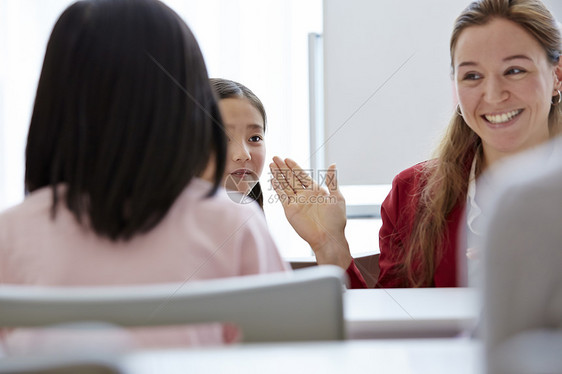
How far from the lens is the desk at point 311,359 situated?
0.47 m

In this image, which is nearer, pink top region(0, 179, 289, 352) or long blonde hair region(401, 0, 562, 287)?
pink top region(0, 179, 289, 352)

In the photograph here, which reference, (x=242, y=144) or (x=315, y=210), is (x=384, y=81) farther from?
(x=315, y=210)

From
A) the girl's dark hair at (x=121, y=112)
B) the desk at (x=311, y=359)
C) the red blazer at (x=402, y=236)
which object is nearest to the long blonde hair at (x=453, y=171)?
the red blazer at (x=402, y=236)

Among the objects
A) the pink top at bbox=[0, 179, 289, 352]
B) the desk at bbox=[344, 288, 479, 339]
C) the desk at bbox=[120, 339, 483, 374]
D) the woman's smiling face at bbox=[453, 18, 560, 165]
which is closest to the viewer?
the desk at bbox=[120, 339, 483, 374]

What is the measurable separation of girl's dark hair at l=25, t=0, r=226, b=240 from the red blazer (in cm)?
86

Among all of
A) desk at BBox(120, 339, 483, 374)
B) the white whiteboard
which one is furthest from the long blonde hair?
the white whiteboard

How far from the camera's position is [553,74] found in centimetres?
159

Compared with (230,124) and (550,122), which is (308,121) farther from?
(550,122)

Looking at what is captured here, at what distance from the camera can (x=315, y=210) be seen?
1.65m

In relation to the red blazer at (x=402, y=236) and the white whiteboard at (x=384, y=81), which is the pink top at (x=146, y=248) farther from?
the white whiteboard at (x=384, y=81)

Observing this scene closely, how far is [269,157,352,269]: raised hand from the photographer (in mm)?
1605

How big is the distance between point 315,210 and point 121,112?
928mm

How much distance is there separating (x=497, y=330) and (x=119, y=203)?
460mm

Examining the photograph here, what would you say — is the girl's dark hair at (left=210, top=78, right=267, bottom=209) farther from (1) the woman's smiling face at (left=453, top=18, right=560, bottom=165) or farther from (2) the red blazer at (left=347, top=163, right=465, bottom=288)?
(1) the woman's smiling face at (left=453, top=18, right=560, bottom=165)
